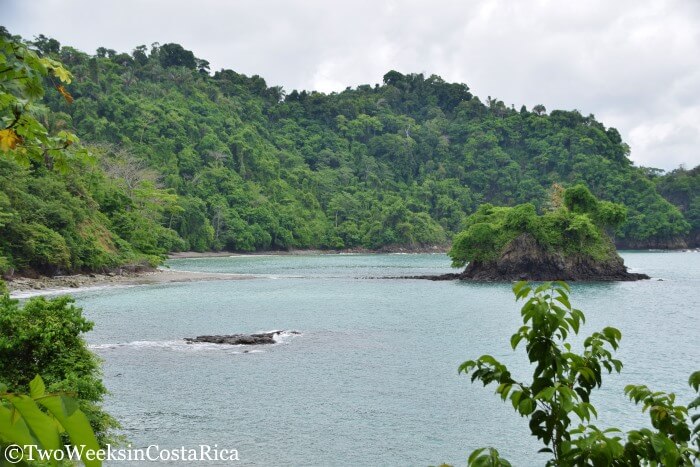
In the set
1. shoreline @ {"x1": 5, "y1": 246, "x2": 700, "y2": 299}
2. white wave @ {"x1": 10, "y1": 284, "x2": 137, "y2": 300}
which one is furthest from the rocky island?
white wave @ {"x1": 10, "y1": 284, "x2": 137, "y2": 300}

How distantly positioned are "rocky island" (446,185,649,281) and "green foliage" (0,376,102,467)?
59578mm

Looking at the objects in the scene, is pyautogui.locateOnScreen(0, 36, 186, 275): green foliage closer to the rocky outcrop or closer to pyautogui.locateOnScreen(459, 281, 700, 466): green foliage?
pyautogui.locateOnScreen(459, 281, 700, 466): green foliage

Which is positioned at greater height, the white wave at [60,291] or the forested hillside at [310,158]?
the forested hillside at [310,158]

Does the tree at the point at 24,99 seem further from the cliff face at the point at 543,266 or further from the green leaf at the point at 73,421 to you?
the cliff face at the point at 543,266

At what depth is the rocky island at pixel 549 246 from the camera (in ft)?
191

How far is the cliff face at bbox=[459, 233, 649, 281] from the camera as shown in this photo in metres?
58.1

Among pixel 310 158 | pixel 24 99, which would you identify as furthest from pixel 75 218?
pixel 310 158

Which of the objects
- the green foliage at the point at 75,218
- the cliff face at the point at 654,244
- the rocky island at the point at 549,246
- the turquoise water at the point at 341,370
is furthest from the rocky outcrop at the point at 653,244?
the green foliage at the point at 75,218

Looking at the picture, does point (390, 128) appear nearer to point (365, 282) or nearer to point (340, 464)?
point (365, 282)

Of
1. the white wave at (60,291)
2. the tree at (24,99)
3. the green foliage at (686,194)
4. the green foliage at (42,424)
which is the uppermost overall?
the green foliage at (686,194)

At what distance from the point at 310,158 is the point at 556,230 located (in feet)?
292

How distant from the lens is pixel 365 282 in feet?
181

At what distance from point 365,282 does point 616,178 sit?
92092 millimetres

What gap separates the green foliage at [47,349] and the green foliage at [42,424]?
10.2 meters
